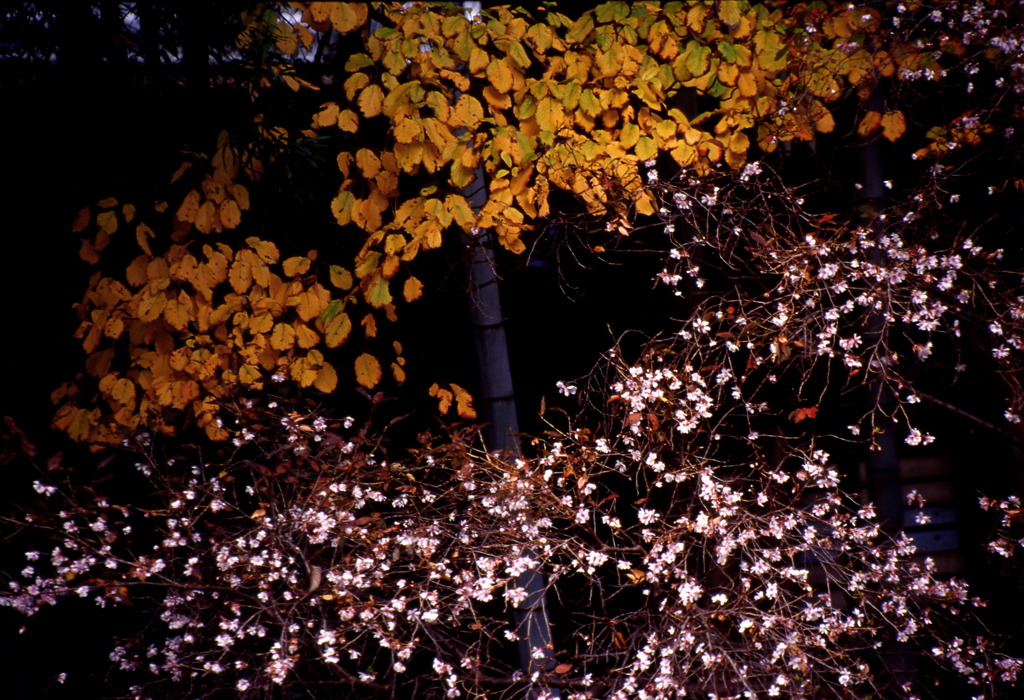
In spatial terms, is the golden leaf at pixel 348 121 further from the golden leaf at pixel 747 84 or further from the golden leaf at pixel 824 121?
the golden leaf at pixel 824 121

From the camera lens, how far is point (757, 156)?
13.4 ft

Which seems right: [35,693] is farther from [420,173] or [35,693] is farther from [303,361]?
[420,173]

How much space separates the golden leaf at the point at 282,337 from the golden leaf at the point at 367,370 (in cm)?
34

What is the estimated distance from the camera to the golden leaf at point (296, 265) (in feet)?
11.0

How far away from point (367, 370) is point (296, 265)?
612mm

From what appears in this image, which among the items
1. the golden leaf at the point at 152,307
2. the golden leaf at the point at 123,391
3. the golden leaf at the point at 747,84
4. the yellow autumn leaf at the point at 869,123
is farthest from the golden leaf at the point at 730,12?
the golden leaf at the point at 123,391

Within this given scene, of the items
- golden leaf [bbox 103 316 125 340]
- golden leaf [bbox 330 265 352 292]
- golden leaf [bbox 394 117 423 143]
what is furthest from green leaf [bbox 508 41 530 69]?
golden leaf [bbox 103 316 125 340]

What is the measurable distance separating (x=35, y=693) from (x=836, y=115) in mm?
5533

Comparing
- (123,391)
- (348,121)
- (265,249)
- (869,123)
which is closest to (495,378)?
(265,249)

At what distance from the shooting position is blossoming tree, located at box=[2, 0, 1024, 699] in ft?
10.7

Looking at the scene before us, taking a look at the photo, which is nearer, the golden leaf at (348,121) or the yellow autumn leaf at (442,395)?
the golden leaf at (348,121)

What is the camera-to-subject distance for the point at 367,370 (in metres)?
3.51

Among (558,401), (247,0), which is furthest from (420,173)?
(558,401)

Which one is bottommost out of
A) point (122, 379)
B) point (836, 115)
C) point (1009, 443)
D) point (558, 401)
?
point (1009, 443)
